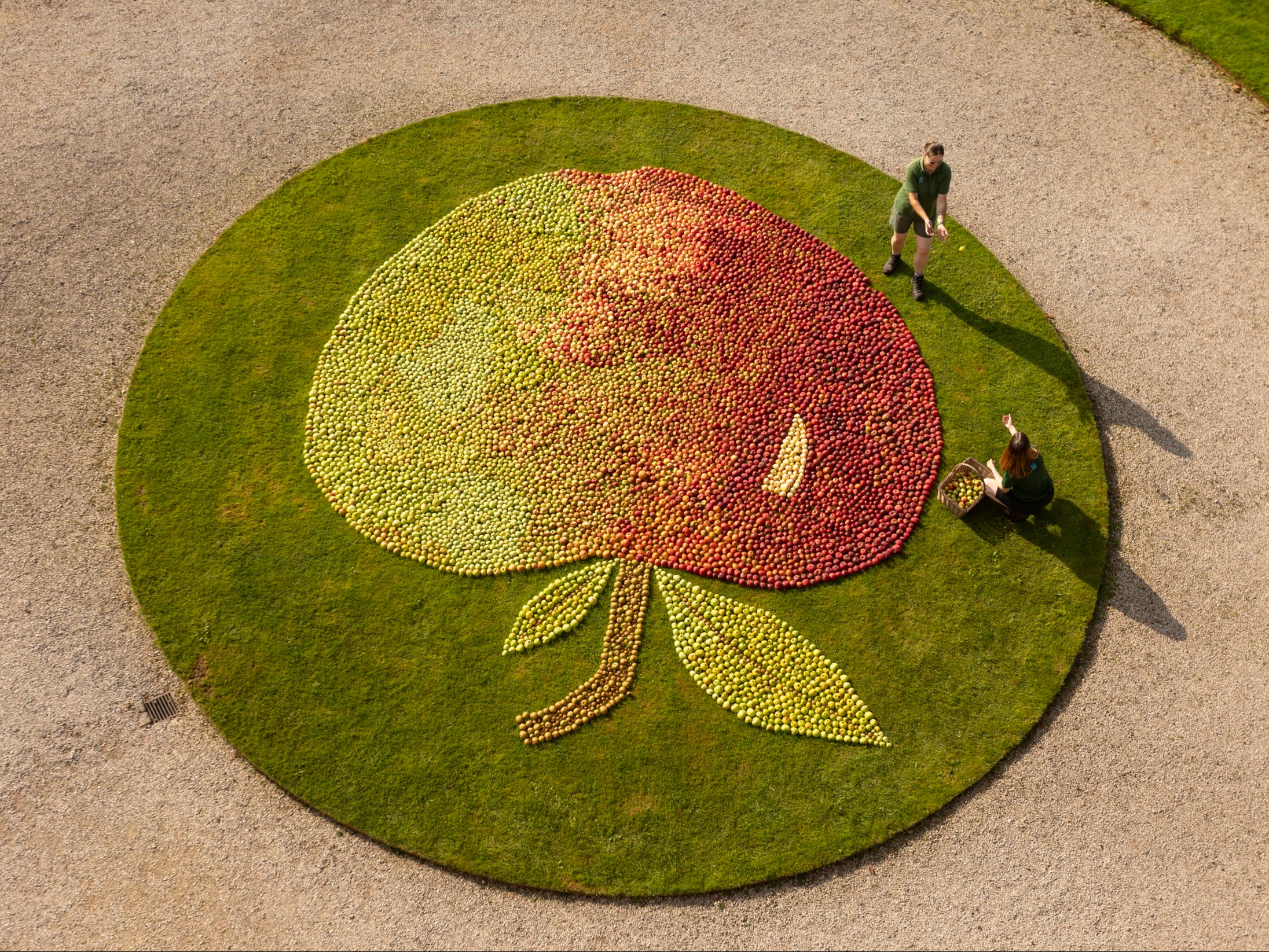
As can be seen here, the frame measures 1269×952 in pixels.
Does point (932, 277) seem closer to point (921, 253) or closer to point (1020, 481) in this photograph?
point (921, 253)

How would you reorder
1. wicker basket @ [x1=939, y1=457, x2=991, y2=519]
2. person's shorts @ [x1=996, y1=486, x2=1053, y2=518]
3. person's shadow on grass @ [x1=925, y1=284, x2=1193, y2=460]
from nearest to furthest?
person's shorts @ [x1=996, y1=486, x2=1053, y2=518] → wicker basket @ [x1=939, y1=457, x2=991, y2=519] → person's shadow on grass @ [x1=925, y1=284, x2=1193, y2=460]

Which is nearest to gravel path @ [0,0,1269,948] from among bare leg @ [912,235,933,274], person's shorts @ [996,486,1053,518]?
person's shorts @ [996,486,1053,518]

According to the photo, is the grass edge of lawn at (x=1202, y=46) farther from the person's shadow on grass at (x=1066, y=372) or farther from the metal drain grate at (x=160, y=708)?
the metal drain grate at (x=160, y=708)

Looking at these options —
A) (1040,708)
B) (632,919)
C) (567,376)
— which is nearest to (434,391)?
(567,376)

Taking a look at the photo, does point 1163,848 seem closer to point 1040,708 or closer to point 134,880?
point 1040,708

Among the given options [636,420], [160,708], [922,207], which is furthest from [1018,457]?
[160,708]

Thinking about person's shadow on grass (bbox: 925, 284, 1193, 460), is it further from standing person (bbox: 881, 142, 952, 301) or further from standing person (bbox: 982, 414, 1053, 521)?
standing person (bbox: 982, 414, 1053, 521)

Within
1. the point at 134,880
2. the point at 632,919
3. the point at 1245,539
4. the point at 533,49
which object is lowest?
the point at 134,880
